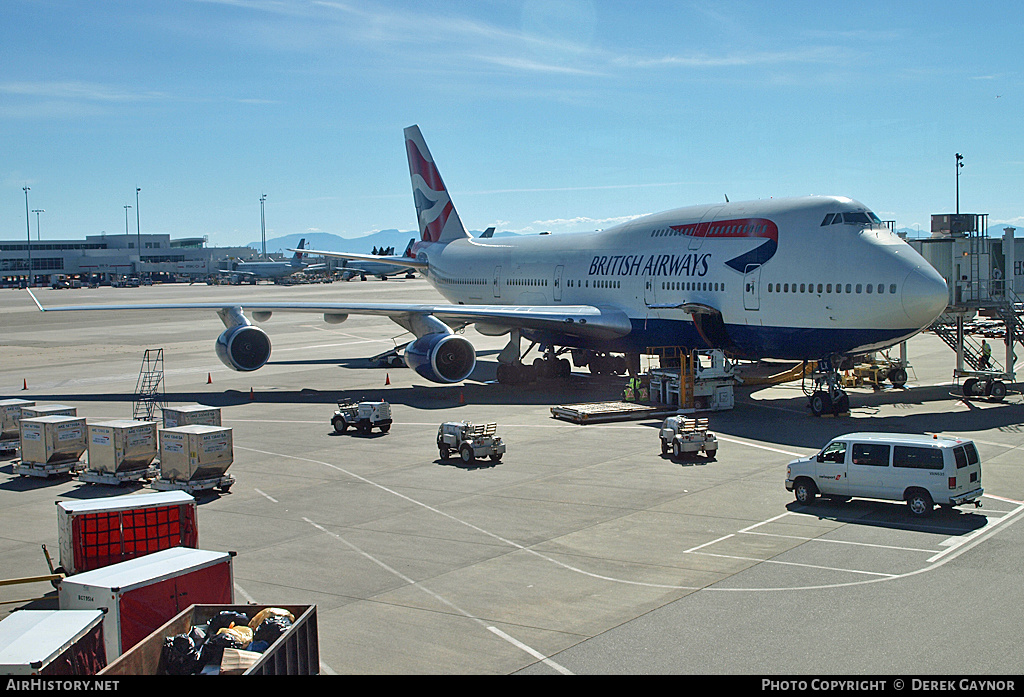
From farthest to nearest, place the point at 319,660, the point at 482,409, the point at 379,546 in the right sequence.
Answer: the point at 482,409, the point at 379,546, the point at 319,660

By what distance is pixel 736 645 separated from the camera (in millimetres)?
12969

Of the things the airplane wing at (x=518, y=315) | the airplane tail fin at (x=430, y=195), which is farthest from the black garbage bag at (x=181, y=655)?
the airplane tail fin at (x=430, y=195)

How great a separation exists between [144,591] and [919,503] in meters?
15.1

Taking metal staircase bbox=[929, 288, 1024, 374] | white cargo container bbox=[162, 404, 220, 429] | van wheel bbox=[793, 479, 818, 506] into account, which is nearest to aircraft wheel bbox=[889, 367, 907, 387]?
metal staircase bbox=[929, 288, 1024, 374]

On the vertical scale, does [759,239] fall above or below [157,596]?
above

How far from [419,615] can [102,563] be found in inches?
229

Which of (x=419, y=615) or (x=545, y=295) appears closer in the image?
(x=419, y=615)

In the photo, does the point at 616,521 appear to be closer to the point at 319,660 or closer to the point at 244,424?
the point at 319,660

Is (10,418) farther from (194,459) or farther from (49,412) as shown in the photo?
(194,459)

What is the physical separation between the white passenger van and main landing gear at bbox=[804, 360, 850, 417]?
448 inches

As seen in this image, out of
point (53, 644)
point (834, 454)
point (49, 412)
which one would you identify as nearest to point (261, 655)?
point (53, 644)

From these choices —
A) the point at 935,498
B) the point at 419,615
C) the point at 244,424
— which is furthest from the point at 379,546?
the point at 244,424

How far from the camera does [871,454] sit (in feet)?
66.9

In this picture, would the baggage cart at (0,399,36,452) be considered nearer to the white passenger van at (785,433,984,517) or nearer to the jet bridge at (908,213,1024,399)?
the white passenger van at (785,433,984,517)
